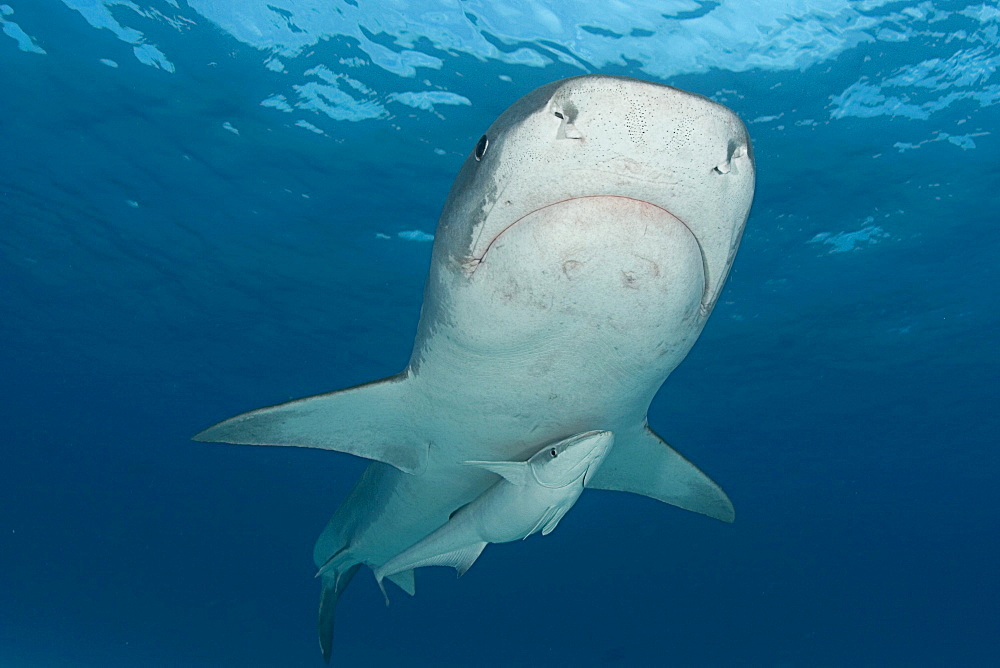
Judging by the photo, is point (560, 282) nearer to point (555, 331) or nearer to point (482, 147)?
point (555, 331)

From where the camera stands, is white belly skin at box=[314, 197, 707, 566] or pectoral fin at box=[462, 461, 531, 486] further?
pectoral fin at box=[462, 461, 531, 486]

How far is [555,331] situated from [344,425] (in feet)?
6.13

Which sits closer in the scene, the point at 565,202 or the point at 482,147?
the point at 565,202

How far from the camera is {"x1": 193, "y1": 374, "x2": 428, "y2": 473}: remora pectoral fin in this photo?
339cm

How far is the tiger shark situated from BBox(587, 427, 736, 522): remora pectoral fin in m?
0.05

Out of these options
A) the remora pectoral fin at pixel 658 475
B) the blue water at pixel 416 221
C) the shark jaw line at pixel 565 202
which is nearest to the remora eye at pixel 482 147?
the shark jaw line at pixel 565 202

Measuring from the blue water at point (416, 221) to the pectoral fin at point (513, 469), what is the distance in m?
7.76

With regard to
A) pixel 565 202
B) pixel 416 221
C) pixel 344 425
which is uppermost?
pixel 416 221

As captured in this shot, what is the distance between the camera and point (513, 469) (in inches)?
119

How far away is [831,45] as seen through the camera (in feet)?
29.2

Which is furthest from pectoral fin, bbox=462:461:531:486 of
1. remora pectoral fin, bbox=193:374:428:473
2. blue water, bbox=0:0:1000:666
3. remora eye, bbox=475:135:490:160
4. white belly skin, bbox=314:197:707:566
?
blue water, bbox=0:0:1000:666

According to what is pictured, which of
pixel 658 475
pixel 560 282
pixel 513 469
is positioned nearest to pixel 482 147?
pixel 560 282

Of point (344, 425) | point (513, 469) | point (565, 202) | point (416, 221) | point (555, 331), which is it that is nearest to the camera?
point (565, 202)

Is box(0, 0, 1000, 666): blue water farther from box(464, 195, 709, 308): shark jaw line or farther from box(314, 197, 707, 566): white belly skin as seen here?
box(464, 195, 709, 308): shark jaw line
